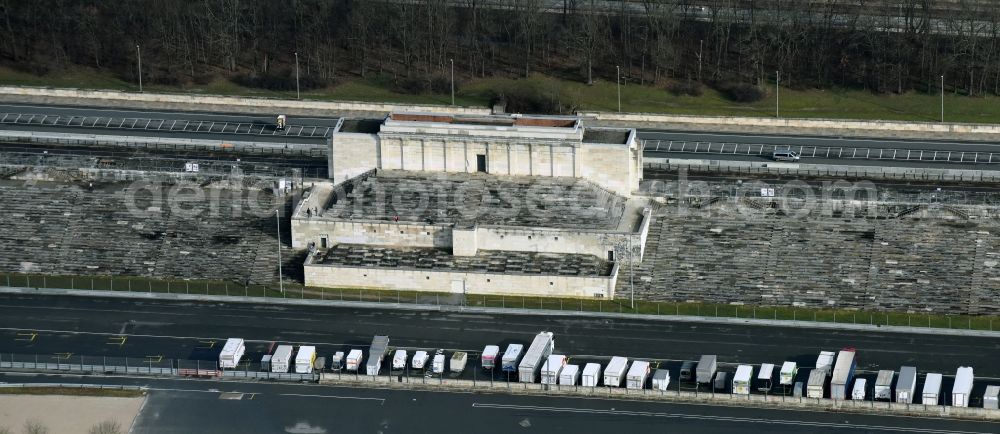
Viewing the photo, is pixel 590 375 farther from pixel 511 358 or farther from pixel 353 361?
pixel 353 361

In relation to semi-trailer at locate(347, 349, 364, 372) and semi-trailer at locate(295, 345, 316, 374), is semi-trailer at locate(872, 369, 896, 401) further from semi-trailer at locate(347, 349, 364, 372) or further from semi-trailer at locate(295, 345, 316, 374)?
semi-trailer at locate(295, 345, 316, 374)

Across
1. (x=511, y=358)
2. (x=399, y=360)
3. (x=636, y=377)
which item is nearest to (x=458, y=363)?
(x=511, y=358)

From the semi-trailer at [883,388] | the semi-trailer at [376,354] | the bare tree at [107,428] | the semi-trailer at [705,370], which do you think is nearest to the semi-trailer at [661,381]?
the semi-trailer at [705,370]

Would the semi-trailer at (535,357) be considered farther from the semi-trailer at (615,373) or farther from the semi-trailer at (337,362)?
the semi-trailer at (337,362)

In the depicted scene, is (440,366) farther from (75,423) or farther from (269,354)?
(75,423)

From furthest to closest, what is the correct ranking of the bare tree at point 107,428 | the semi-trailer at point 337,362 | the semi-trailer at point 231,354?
the semi-trailer at point 231,354 < the semi-trailer at point 337,362 < the bare tree at point 107,428

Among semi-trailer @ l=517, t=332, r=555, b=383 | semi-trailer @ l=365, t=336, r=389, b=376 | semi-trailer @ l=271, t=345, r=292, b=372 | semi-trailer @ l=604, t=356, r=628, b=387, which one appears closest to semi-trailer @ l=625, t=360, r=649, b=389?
semi-trailer @ l=604, t=356, r=628, b=387
